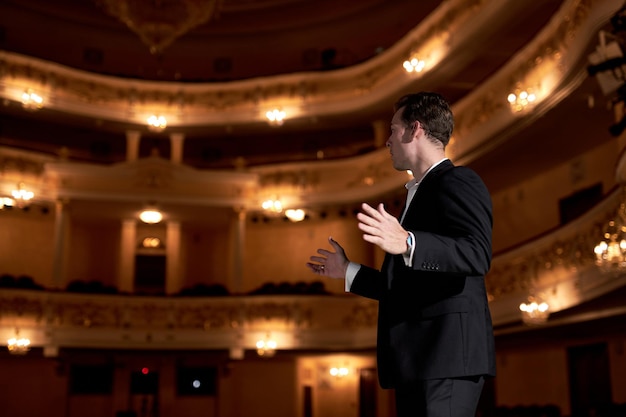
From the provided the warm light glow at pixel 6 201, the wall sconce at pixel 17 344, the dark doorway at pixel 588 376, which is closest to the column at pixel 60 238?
the warm light glow at pixel 6 201

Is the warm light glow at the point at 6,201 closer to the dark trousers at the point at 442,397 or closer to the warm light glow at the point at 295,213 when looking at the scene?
the warm light glow at the point at 295,213

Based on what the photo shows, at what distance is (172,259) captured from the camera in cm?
2369

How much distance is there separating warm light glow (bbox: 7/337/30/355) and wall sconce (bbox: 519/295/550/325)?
38.9 ft

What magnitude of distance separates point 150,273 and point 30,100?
6104 mm

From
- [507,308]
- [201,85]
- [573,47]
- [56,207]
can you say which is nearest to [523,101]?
[573,47]

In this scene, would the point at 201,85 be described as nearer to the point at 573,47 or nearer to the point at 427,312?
the point at 573,47

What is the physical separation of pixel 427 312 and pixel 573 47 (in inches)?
438

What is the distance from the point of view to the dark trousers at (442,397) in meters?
2.49

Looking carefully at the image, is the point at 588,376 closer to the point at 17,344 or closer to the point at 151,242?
the point at 17,344

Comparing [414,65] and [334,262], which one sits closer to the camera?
[334,262]

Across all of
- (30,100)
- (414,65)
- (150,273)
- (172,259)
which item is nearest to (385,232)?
(414,65)

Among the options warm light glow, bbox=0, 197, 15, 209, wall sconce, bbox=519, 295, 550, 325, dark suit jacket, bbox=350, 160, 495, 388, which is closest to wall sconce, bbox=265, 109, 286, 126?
warm light glow, bbox=0, 197, 15, 209

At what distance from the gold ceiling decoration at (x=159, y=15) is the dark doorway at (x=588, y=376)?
476 inches

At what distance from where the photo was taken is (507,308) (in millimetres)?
15117
